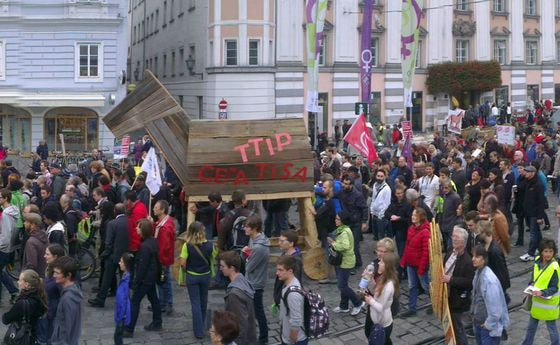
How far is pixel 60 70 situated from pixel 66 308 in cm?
2464

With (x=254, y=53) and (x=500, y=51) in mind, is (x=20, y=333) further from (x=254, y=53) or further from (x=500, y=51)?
(x=500, y=51)

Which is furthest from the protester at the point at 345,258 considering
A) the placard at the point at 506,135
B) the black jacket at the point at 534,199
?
the placard at the point at 506,135

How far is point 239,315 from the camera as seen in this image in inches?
302

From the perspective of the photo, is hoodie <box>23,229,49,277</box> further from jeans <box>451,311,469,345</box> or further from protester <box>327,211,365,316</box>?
jeans <box>451,311,469,345</box>

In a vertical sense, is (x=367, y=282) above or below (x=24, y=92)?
below

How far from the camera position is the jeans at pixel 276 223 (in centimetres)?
1455

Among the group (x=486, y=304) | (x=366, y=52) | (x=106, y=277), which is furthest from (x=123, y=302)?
(x=366, y=52)

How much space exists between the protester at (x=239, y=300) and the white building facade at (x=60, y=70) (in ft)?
78.5

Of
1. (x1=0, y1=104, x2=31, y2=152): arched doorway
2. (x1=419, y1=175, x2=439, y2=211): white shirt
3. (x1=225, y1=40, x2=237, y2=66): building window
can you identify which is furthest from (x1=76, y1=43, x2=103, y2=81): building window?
(x1=419, y1=175, x2=439, y2=211): white shirt

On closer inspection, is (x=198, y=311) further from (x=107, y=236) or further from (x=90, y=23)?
(x=90, y=23)

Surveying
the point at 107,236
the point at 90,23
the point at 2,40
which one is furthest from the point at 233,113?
the point at 107,236

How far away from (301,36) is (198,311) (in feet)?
90.9

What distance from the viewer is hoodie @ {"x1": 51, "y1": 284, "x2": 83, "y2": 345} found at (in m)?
7.73

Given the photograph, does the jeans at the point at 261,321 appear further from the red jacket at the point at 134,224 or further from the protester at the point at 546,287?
the protester at the point at 546,287
